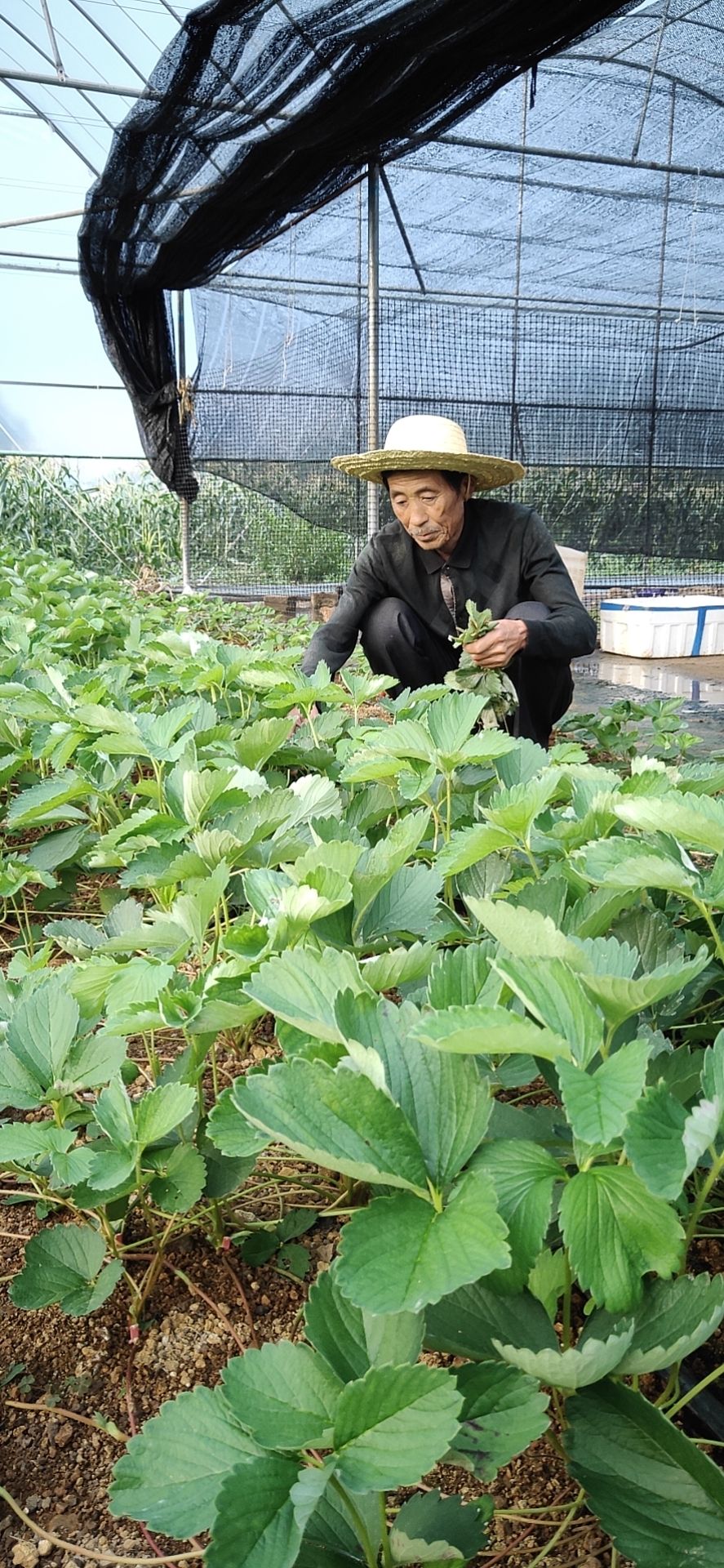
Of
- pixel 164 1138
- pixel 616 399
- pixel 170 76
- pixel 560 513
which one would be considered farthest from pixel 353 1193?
pixel 616 399

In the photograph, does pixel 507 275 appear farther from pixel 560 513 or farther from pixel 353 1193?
pixel 353 1193

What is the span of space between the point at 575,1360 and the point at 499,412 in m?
6.71

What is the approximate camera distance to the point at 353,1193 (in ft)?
2.52

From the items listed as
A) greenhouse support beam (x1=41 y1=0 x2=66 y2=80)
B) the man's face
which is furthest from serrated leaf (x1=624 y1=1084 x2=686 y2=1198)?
greenhouse support beam (x1=41 y1=0 x2=66 y2=80)

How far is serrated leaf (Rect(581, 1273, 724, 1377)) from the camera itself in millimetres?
394

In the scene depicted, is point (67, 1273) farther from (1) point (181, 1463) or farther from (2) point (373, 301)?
(2) point (373, 301)

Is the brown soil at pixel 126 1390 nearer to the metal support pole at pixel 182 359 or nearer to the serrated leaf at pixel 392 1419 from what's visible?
the serrated leaf at pixel 392 1419

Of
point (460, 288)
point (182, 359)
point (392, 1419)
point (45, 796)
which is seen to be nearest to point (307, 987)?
point (392, 1419)

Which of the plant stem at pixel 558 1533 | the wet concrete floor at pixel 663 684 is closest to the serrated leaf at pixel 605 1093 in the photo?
the plant stem at pixel 558 1533

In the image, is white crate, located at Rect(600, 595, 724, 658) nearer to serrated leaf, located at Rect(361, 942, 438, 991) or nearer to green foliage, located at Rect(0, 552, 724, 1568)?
green foliage, located at Rect(0, 552, 724, 1568)

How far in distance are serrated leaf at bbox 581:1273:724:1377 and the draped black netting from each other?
4222 mm

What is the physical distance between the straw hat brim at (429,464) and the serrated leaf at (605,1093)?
83.4 inches

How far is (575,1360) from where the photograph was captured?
38cm

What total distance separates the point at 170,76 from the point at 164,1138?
4.84m
